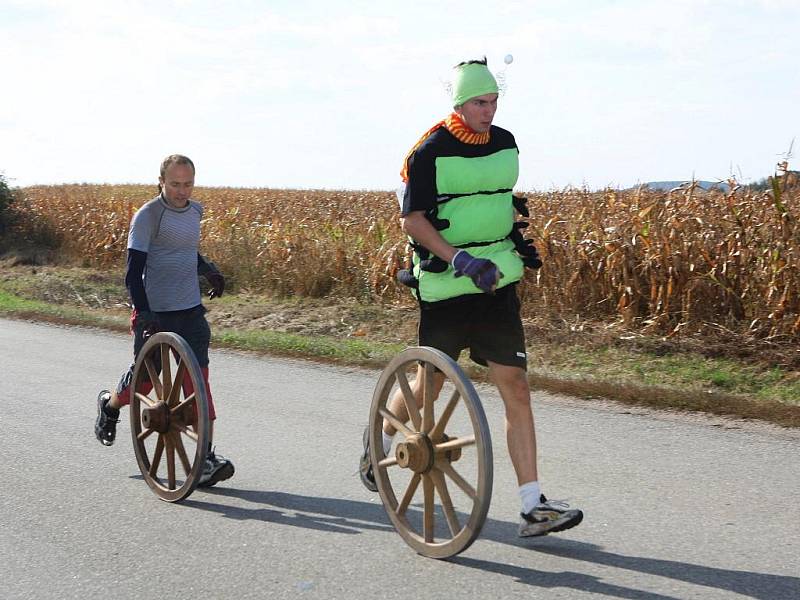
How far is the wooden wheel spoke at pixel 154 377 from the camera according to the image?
5.95 m

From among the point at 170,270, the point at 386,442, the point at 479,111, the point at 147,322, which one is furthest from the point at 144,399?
the point at 479,111

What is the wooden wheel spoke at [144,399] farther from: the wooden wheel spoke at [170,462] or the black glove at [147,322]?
the black glove at [147,322]

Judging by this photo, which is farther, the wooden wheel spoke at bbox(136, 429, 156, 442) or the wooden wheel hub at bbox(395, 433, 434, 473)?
the wooden wheel spoke at bbox(136, 429, 156, 442)

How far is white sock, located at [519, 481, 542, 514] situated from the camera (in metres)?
4.91

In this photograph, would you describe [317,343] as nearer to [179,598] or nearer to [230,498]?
[230,498]

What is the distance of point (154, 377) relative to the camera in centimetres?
598

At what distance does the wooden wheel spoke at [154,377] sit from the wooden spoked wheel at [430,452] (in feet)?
4.54

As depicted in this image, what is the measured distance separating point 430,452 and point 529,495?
507 millimetres

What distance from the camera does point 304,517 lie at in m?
5.56

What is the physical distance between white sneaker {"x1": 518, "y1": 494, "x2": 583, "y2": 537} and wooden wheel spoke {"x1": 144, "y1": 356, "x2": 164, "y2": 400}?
2.10 meters

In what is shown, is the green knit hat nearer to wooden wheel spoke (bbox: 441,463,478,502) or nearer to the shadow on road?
wooden wheel spoke (bbox: 441,463,478,502)

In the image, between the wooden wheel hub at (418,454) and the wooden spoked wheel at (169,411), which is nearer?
the wooden wheel hub at (418,454)

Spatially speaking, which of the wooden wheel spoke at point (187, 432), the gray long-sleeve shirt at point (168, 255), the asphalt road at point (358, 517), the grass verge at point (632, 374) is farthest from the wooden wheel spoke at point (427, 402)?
the grass verge at point (632, 374)

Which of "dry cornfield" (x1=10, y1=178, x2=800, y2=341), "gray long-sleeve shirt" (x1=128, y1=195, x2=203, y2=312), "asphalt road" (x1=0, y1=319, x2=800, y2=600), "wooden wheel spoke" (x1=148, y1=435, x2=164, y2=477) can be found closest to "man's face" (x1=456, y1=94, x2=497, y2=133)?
"asphalt road" (x1=0, y1=319, x2=800, y2=600)
